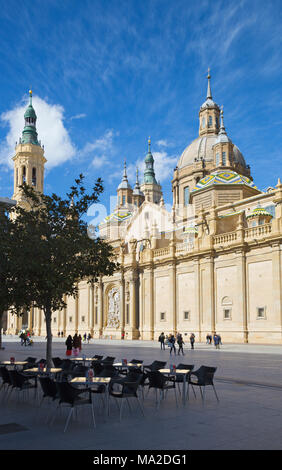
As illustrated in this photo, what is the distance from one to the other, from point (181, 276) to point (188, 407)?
3537 cm

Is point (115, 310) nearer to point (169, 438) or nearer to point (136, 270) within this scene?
point (136, 270)

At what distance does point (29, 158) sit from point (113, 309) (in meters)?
46.0

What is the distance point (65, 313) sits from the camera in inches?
2662

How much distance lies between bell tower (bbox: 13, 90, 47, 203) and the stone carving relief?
1555 inches

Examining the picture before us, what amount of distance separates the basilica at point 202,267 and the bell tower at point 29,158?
2647cm

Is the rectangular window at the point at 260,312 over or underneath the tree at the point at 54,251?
underneath

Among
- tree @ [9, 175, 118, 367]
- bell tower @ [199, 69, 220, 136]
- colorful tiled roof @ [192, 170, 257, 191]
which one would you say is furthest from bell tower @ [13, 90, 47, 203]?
tree @ [9, 175, 118, 367]

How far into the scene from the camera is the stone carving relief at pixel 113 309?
56.0m

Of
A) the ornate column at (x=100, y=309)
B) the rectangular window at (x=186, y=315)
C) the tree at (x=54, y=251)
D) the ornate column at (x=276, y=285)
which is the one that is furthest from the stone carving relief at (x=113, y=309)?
the tree at (x=54, y=251)

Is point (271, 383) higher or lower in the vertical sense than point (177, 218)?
lower

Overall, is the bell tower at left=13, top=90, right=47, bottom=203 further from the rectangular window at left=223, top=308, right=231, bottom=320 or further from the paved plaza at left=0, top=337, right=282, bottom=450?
the paved plaza at left=0, top=337, right=282, bottom=450

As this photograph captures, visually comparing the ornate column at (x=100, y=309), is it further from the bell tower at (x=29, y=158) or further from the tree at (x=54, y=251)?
the tree at (x=54, y=251)
